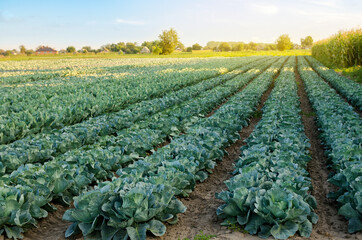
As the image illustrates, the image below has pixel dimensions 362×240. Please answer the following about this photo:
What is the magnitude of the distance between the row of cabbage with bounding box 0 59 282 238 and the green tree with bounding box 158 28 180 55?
3249 inches

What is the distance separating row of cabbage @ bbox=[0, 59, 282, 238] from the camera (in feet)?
12.4

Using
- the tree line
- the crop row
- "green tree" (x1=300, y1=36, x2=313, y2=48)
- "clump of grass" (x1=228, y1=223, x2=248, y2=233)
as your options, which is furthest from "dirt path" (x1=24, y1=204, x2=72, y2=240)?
"green tree" (x1=300, y1=36, x2=313, y2=48)

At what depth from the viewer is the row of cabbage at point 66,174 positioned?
3.77 metres

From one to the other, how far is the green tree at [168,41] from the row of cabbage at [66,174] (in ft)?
271

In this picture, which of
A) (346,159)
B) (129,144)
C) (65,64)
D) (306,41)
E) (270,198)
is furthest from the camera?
(306,41)

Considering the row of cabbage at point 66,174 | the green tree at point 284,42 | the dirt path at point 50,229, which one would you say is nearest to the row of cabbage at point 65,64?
the row of cabbage at point 66,174

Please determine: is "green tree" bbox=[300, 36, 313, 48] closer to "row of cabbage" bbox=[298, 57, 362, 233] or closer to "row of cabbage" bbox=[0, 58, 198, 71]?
"row of cabbage" bbox=[0, 58, 198, 71]

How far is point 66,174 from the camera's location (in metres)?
4.71

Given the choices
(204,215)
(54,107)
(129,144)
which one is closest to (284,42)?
(54,107)

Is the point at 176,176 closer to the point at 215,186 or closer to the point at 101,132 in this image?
the point at 215,186

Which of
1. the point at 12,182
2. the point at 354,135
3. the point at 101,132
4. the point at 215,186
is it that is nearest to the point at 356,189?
the point at 215,186

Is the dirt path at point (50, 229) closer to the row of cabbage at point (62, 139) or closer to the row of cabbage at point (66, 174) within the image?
the row of cabbage at point (66, 174)

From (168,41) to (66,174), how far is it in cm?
8713

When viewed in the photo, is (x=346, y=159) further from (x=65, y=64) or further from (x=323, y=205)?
(x=65, y=64)
